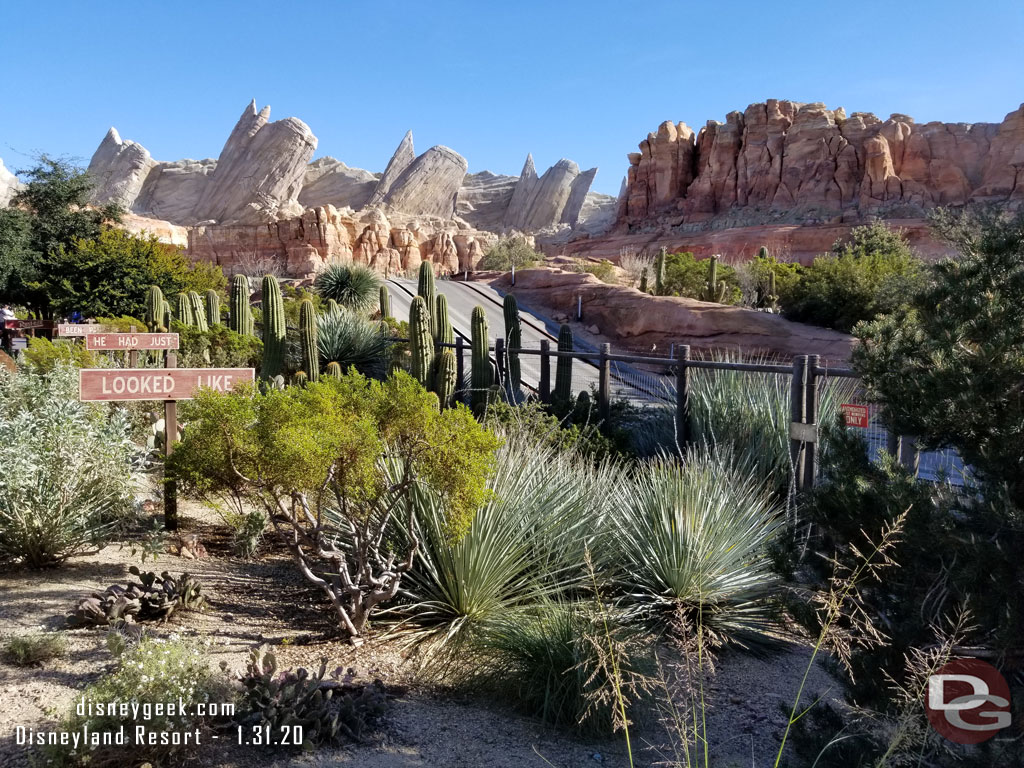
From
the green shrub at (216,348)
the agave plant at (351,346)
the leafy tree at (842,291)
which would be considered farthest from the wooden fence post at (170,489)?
the leafy tree at (842,291)

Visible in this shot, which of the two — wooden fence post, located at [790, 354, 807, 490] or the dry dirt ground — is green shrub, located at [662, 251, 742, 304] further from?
the dry dirt ground

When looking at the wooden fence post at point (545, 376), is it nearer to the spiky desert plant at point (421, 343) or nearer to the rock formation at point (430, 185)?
the spiky desert plant at point (421, 343)

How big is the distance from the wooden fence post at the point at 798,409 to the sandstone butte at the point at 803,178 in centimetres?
5007

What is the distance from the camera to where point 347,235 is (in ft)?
207

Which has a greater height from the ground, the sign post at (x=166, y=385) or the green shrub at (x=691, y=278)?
the green shrub at (x=691, y=278)

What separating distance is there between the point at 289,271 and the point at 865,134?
52.8 meters

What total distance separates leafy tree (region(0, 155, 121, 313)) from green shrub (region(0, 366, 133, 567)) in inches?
928

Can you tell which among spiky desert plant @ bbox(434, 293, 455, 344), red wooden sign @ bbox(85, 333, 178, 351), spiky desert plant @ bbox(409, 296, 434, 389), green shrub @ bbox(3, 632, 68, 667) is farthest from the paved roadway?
green shrub @ bbox(3, 632, 68, 667)

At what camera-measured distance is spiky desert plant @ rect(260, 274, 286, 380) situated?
53.3 feet

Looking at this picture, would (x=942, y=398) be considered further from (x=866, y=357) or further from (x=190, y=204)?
(x=190, y=204)

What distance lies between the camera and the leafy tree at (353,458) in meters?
4.38

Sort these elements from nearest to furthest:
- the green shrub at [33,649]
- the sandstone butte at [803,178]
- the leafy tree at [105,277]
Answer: the green shrub at [33,649]
the leafy tree at [105,277]
the sandstone butte at [803,178]

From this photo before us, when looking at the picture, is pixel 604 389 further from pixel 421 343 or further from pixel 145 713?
pixel 145 713

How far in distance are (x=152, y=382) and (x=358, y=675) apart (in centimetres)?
374
